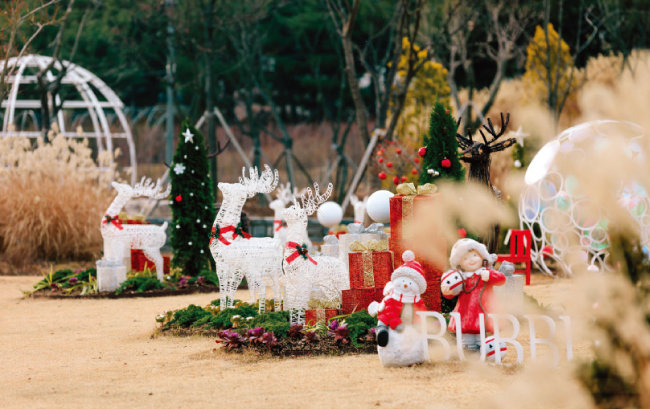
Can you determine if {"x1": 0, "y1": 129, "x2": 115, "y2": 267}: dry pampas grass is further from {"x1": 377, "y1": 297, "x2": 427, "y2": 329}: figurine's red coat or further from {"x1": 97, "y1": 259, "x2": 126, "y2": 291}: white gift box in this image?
{"x1": 377, "y1": 297, "x2": 427, "y2": 329}: figurine's red coat

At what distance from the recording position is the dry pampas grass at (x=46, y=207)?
45.2 ft

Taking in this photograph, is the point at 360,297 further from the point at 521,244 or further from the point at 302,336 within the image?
the point at 521,244

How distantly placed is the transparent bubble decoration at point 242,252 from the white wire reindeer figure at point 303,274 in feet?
1.85

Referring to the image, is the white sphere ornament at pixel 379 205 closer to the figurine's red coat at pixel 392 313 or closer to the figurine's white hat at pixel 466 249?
the figurine's white hat at pixel 466 249

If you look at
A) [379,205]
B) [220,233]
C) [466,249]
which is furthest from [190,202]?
[466,249]

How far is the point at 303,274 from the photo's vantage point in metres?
7.64

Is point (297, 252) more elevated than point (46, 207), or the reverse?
point (46, 207)

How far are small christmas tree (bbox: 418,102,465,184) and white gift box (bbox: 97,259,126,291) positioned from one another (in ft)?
15.5

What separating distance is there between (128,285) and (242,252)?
3.47 metres

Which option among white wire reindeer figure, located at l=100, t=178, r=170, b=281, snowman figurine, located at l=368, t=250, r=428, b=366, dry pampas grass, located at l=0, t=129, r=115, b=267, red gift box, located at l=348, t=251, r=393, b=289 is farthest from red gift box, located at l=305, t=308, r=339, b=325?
dry pampas grass, located at l=0, t=129, r=115, b=267

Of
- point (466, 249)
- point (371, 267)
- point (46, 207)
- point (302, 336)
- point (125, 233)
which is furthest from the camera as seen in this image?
point (46, 207)

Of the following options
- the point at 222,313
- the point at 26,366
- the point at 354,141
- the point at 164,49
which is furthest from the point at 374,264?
the point at 354,141

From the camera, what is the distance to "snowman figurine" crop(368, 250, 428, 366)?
6105mm

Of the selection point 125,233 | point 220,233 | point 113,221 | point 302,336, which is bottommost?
point 302,336
